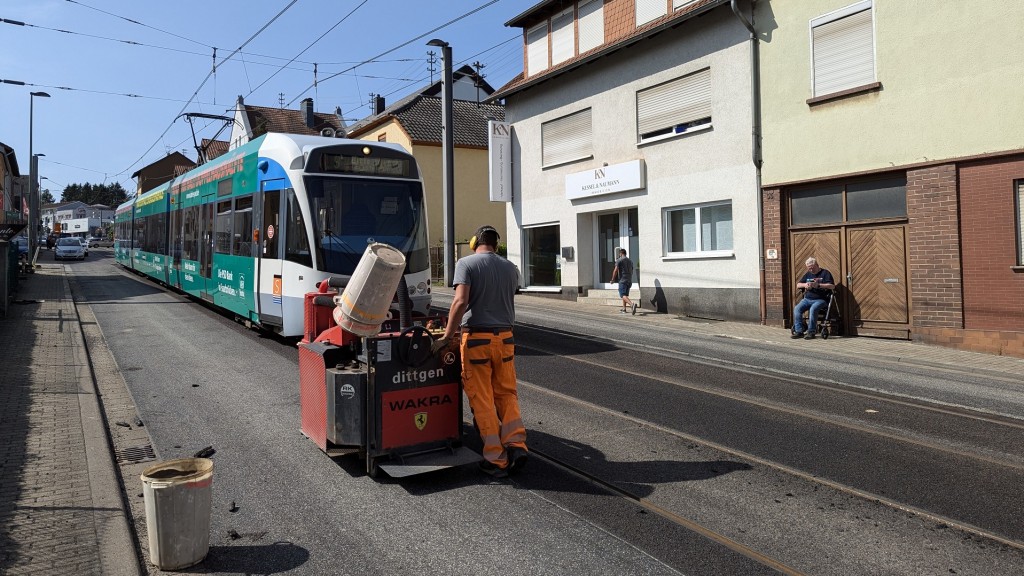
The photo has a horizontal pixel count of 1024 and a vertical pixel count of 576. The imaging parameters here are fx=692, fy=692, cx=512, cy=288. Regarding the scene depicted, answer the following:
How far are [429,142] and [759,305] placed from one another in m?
22.3

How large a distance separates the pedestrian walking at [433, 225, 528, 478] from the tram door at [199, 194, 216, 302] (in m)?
10.4

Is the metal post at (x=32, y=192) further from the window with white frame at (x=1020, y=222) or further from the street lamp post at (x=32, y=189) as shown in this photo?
the window with white frame at (x=1020, y=222)

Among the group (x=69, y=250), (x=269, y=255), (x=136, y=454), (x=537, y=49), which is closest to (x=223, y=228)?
(x=269, y=255)

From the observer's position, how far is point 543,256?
22.3m

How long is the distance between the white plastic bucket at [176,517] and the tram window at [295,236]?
252 inches

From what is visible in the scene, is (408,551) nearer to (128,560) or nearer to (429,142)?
(128,560)

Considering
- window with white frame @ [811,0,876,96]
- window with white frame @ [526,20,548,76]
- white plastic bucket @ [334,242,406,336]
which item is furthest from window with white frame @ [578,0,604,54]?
white plastic bucket @ [334,242,406,336]

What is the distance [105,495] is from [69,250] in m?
48.0

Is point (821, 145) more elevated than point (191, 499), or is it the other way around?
point (821, 145)

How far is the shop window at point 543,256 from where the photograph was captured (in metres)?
21.7

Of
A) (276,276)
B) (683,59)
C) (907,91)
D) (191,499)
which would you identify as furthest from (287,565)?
(683,59)

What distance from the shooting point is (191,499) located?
3721 mm

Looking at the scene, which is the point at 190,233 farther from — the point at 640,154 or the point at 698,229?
the point at 698,229

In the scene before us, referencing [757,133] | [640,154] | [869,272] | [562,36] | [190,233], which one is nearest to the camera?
[869,272]
